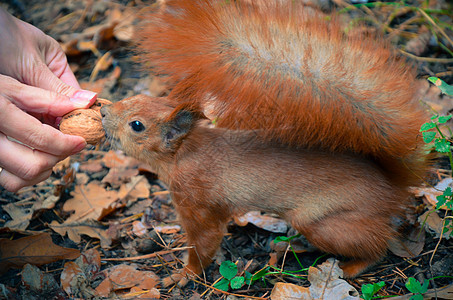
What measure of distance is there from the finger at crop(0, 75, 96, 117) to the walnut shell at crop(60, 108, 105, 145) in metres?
0.04

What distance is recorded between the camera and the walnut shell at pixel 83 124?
196 cm

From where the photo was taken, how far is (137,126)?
218 centimetres

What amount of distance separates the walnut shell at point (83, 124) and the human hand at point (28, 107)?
0.03 meters

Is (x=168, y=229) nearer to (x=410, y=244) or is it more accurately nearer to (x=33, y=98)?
(x=33, y=98)

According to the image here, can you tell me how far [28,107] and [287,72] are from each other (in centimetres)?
114

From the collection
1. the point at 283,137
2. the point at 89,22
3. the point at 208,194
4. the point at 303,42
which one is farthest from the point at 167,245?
the point at 89,22

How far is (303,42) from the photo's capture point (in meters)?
1.84

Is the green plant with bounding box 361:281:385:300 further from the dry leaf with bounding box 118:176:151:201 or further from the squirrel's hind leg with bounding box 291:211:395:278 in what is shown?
the dry leaf with bounding box 118:176:151:201

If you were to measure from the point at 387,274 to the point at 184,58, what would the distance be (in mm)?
1482

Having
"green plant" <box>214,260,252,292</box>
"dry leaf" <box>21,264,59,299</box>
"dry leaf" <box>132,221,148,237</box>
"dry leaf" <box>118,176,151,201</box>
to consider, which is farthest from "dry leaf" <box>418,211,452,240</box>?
"dry leaf" <box>21,264,59,299</box>

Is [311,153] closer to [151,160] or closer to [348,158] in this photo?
[348,158]

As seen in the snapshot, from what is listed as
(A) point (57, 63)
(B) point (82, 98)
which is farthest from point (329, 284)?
(A) point (57, 63)

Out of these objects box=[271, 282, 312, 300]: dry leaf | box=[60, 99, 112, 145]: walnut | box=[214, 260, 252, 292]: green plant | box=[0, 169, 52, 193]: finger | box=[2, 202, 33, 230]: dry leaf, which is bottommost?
box=[2, 202, 33, 230]: dry leaf

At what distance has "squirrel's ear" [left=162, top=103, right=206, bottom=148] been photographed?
2.09m
